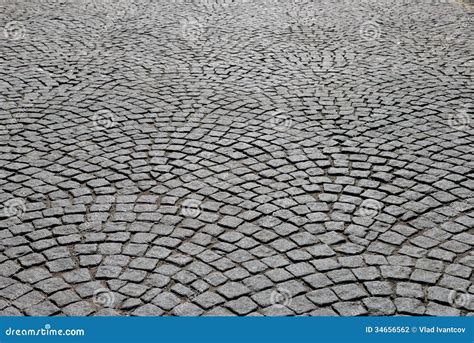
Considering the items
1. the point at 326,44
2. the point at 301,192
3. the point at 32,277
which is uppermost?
the point at 326,44

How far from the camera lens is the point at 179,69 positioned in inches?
358

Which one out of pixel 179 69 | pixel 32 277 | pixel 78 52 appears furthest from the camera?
pixel 78 52

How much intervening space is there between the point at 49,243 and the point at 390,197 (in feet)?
11.6

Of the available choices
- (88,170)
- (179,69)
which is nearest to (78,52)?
(179,69)

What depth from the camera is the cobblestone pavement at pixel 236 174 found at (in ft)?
14.6

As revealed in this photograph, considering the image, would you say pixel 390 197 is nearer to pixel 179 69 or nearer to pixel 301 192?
pixel 301 192

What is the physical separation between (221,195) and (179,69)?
13.3 feet

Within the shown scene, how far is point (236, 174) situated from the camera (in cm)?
604

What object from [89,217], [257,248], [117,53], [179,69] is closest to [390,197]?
[257,248]

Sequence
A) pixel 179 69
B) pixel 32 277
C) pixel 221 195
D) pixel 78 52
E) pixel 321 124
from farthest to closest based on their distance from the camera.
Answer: pixel 78 52 → pixel 179 69 → pixel 321 124 → pixel 221 195 → pixel 32 277

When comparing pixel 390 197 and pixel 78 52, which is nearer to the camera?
pixel 390 197

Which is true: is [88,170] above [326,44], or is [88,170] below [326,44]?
below

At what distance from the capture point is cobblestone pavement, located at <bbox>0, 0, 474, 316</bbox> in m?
4.46

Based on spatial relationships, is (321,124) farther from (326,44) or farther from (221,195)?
(326,44)
